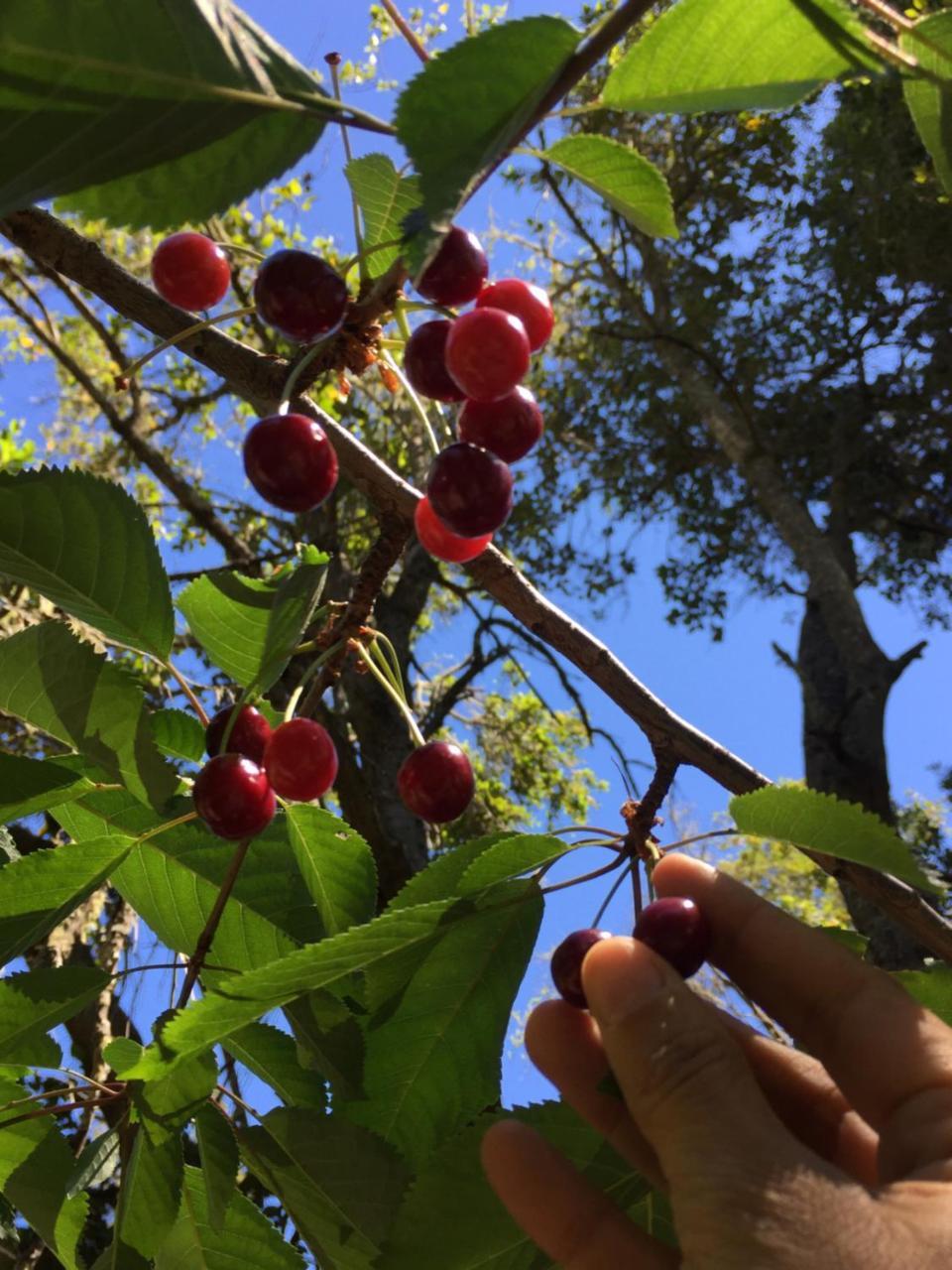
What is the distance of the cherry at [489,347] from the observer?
2.43ft

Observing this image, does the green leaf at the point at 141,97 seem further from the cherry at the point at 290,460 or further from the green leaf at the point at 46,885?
the green leaf at the point at 46,885

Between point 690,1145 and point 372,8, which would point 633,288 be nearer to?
point 372,8

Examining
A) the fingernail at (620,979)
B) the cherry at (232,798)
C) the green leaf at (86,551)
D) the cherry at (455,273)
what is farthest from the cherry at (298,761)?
the cherry at (455,273)

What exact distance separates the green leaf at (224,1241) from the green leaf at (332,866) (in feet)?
1.00

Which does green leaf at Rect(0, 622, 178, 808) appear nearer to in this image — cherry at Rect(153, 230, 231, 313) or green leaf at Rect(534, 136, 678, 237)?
cherry at Rect(153, 230, 231, 313)

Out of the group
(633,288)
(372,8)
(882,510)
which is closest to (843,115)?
(633,288)

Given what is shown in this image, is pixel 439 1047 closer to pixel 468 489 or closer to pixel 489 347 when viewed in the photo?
pixel 468 489

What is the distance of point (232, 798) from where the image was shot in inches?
32.4

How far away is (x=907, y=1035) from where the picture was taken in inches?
34.3

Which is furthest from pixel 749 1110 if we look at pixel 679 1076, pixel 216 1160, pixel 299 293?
pixel 299 293

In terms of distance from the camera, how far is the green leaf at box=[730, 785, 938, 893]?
2.54 feet

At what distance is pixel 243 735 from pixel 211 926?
17 cm

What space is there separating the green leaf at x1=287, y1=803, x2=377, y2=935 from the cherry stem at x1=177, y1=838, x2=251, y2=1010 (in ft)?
0.21

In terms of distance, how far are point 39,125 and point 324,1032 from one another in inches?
28.4
